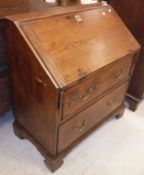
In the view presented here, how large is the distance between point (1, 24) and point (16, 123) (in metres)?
0.72

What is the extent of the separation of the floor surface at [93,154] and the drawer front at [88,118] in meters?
0.17

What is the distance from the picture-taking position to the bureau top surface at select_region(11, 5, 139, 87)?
1.00 m

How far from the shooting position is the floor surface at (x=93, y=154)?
138 cm

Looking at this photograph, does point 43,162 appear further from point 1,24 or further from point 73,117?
point 1,24

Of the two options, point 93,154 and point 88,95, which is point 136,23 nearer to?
point 88,95

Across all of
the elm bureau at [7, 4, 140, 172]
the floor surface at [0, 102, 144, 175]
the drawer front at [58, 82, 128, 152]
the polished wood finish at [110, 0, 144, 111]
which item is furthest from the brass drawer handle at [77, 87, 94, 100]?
the polished wood finish at [110, 0, 144, 111]

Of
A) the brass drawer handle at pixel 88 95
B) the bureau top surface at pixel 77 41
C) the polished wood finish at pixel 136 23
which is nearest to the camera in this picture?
the bureau top surface at pixel 77 41

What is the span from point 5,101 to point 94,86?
67 cm

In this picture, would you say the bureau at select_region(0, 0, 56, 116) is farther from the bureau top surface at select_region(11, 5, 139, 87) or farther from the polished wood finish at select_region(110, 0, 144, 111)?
the polished wood finish at select_region(110, 0, 144, 111)

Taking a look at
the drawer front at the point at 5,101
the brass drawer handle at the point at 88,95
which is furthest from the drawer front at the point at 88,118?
the drawer front at the point at 5,101

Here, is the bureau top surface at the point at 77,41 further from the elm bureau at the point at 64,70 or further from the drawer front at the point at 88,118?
the drawer front at the point at 88,118

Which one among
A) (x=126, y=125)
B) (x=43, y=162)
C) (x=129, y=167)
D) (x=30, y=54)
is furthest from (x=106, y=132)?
(x=30, y=54)

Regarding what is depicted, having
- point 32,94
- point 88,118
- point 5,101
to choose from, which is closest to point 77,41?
point 32,94

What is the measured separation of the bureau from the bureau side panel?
9 cm
